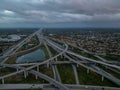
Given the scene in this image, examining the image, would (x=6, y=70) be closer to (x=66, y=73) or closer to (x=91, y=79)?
(x=66, y=73)

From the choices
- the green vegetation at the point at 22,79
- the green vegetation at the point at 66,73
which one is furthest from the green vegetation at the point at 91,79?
the green vegetation at the point at 22,79

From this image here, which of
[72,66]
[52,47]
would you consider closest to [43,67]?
[72,66]

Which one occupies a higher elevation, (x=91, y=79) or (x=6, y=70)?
(x=6, y=70)

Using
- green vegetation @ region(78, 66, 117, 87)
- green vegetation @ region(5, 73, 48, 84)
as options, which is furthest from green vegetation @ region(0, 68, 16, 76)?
green vegetation @ region(78, 66, 117, 87)

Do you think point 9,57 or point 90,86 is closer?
point 90,86

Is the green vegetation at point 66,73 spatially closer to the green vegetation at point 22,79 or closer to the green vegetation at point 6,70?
the green vegetation at point 22,79

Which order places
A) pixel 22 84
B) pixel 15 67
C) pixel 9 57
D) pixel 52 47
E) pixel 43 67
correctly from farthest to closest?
pixel 52 47 → pixel 9 57 → pixel 43 67 → pixel 15 67 → pixel 22 84

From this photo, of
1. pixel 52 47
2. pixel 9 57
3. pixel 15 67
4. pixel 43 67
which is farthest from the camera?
pixel 52 47

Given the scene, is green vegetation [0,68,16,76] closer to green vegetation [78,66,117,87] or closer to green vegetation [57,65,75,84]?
green vegetation [57,65,75,84]

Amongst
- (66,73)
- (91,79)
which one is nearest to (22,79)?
(66,73)

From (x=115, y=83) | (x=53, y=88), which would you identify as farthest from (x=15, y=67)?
(x=115, y=83)

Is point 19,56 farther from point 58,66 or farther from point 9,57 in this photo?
point 58,66
